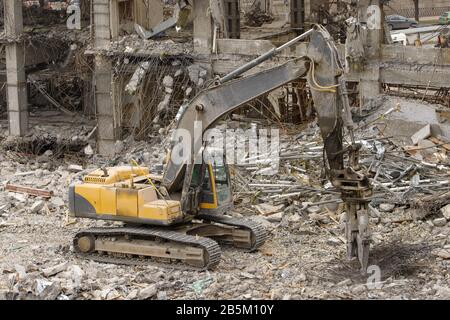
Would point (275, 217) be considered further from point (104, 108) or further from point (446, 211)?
point (104, 108)

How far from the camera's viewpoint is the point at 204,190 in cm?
1639

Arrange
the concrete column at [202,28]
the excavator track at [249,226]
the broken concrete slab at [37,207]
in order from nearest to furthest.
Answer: the excavator track at [249,226] < the broken concrete slab at [37,207] < the concrete column at [202,28]

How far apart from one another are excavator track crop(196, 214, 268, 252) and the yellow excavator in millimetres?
17

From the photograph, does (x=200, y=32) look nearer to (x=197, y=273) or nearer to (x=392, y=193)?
(x=392, y=193)

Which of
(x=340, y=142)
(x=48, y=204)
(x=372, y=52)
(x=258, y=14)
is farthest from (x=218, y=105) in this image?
(x=258, y=14)

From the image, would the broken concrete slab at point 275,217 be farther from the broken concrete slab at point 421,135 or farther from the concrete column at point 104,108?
the concrete column at point 104,108

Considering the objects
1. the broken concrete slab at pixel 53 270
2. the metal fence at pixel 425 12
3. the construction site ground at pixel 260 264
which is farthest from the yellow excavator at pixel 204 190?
the metal fence at pixel 425 12

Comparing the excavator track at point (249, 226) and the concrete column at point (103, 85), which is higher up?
the concrete column at point (103, 85)

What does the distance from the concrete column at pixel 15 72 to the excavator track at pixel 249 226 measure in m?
12.9

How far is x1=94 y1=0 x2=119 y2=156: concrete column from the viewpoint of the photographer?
84.9 ft

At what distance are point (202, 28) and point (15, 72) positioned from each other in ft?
21.0

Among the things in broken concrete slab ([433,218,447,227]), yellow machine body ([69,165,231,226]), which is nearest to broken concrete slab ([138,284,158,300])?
yellow machine body ([69,165,231,226])

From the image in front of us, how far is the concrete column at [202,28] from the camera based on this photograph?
24500 millimetres

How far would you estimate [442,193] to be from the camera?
60.0ft
